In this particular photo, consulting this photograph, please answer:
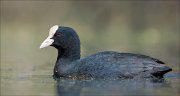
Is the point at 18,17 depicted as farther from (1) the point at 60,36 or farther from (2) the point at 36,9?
(1) the point at 60,36

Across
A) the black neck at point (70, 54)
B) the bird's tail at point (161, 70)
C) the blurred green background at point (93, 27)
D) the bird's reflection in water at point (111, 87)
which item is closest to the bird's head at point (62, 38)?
the black neck at point (70, 54)

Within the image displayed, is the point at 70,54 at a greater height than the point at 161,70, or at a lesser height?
greater

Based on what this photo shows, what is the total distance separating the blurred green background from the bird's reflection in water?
4097mm

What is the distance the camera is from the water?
16172 millimetres

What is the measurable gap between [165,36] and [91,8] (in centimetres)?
905

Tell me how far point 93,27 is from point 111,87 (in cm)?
2135

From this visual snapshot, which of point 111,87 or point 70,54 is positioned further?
point 70,54

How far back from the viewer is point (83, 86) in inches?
687

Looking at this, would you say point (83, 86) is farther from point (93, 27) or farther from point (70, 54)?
point (93, 27)

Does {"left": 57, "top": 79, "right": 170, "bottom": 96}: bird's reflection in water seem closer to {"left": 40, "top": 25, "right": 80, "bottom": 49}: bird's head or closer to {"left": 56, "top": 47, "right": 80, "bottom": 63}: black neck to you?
{"left": 56, "top": 47, "right": 80, "bottom": 63}: black neck

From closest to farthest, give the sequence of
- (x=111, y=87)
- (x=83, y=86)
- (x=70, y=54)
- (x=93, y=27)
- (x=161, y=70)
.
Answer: (x=111, y=87), (x=83, y=86), (x=161, y=70), (x=70, y=54), (x=93, y=27)

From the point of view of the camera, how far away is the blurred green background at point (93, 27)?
2669 cm

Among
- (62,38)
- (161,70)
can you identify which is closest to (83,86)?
(161,70)

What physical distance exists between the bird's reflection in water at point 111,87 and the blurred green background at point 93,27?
13.4 feet
